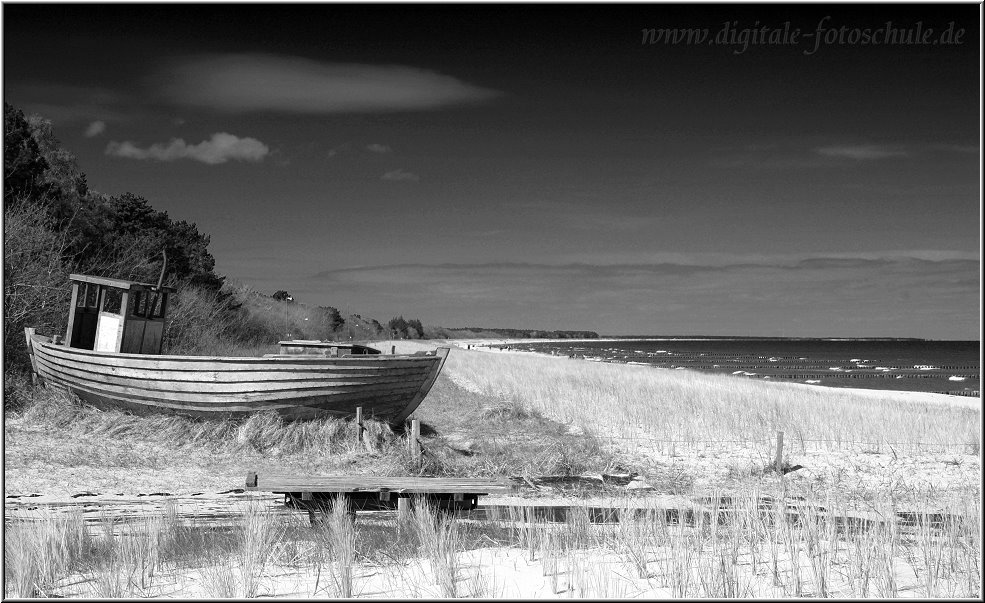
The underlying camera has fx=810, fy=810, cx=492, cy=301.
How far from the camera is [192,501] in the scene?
30.1ft

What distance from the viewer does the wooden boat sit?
13344 mm

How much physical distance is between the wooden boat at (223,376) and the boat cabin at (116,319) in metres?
0.02

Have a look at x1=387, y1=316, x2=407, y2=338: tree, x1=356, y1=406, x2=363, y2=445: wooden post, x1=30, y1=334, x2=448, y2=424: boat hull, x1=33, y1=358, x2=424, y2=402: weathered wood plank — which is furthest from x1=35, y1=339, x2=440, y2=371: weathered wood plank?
x1=387, y1=316, x2=407, y2=338: tree

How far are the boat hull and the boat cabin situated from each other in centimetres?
74

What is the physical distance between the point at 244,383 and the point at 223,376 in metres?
0.37

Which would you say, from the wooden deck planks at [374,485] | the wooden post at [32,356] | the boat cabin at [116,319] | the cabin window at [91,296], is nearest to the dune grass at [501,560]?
the wooden deck planks at [374,485]

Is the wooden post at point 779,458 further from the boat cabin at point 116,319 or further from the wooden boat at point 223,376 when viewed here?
the boat cabin at point 116,319

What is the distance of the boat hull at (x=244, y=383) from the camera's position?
1332 centimetres

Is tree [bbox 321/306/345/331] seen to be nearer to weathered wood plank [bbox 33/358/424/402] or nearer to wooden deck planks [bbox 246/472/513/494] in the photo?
weathered wood plank [bbox 33/358/424/402]

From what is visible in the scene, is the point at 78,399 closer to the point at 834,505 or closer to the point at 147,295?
the point at 147,295

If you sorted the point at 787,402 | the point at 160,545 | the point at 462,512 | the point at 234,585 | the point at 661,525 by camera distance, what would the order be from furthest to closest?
the point at 787,402 < the point at 462,512 < the point at 661,525 < the point at 160,545 < the point at 234,585

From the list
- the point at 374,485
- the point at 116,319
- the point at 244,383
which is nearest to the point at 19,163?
the point at 116,319

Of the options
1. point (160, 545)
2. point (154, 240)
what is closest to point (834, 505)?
point (160, 545)

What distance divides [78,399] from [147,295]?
7.42ft
